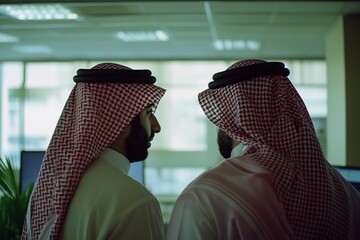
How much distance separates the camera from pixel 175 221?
1333 millimetres

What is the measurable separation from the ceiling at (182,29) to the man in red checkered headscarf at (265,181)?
280cm

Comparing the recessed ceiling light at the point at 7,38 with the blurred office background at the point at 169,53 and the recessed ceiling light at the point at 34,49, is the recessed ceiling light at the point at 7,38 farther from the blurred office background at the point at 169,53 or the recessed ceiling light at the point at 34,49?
the recessed ceiling light at the point at 34,49

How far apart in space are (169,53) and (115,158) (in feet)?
20.2

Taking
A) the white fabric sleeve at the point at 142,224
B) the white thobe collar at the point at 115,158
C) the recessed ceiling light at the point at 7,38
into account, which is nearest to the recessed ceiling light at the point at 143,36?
the recessed ceiling light at the point at 7,38

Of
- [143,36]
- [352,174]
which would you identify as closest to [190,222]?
[352,174]

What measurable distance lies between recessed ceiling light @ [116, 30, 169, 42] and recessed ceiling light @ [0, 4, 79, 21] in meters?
1.04

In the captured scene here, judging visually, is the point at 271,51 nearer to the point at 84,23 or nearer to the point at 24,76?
the point at 84,23

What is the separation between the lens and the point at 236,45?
693 cm

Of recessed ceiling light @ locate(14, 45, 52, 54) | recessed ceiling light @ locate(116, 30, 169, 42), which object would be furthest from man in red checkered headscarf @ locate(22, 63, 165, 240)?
recessed ceiling light @ locate(14, 45, 52, 54)

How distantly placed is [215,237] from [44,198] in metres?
0.65

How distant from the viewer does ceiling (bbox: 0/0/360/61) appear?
4574mm

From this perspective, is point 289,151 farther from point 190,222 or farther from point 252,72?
point 190,222

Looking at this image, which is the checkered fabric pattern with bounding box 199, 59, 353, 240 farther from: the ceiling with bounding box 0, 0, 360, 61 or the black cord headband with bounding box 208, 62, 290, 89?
the ceiling with bounding box 0, 0, 360, 61

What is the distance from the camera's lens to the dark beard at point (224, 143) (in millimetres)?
1616
